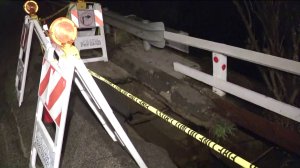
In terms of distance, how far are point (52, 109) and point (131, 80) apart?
326cm

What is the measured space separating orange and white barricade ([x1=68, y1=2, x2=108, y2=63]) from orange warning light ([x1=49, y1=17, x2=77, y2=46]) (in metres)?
3.49

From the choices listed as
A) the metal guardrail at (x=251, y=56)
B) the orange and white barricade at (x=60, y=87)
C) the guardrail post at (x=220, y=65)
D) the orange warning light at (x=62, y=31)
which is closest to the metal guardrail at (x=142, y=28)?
the metal guardrail at (x=251, y=56)

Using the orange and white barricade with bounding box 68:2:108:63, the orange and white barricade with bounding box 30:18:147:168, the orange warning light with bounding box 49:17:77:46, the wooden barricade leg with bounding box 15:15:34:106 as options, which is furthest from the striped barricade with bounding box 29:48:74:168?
the orange and white barricade with bounding box 68:2:108:63

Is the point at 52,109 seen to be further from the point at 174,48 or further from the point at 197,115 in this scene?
the point at 174,48

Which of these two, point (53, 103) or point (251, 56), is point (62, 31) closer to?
point (53, 103)

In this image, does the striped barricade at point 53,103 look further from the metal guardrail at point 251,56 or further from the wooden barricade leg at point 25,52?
the metal guardrail at point 251,56

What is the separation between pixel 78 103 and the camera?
4.67m

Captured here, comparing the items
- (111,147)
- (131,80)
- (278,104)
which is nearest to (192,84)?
(131,80)

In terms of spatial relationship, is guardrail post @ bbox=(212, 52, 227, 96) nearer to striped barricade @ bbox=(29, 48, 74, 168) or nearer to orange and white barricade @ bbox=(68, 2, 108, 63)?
striped barricade @ bbox=(29, 48, 74, 168)

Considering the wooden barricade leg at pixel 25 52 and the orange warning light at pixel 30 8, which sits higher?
the orange warning light at pixel 30 8

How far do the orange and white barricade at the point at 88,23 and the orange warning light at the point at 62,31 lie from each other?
3.49 meters

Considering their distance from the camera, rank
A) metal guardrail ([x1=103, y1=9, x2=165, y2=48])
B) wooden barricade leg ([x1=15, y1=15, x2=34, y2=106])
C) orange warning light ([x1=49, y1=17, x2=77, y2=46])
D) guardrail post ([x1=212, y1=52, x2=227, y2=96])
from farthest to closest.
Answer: metal guardrail ([x1=103, y1=9, x2=165, y2=48])
wooden barricade leg ([x1=15, y1=15, x2=34, y2=106])
guardrail post ([x1=212, y1=52, x2=227, y2=96])
orange warning light ([x1=49, y1=17, x2=77, y2=46])

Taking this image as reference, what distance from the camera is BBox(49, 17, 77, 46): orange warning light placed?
247cm

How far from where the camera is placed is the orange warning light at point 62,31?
2473 millimetres
